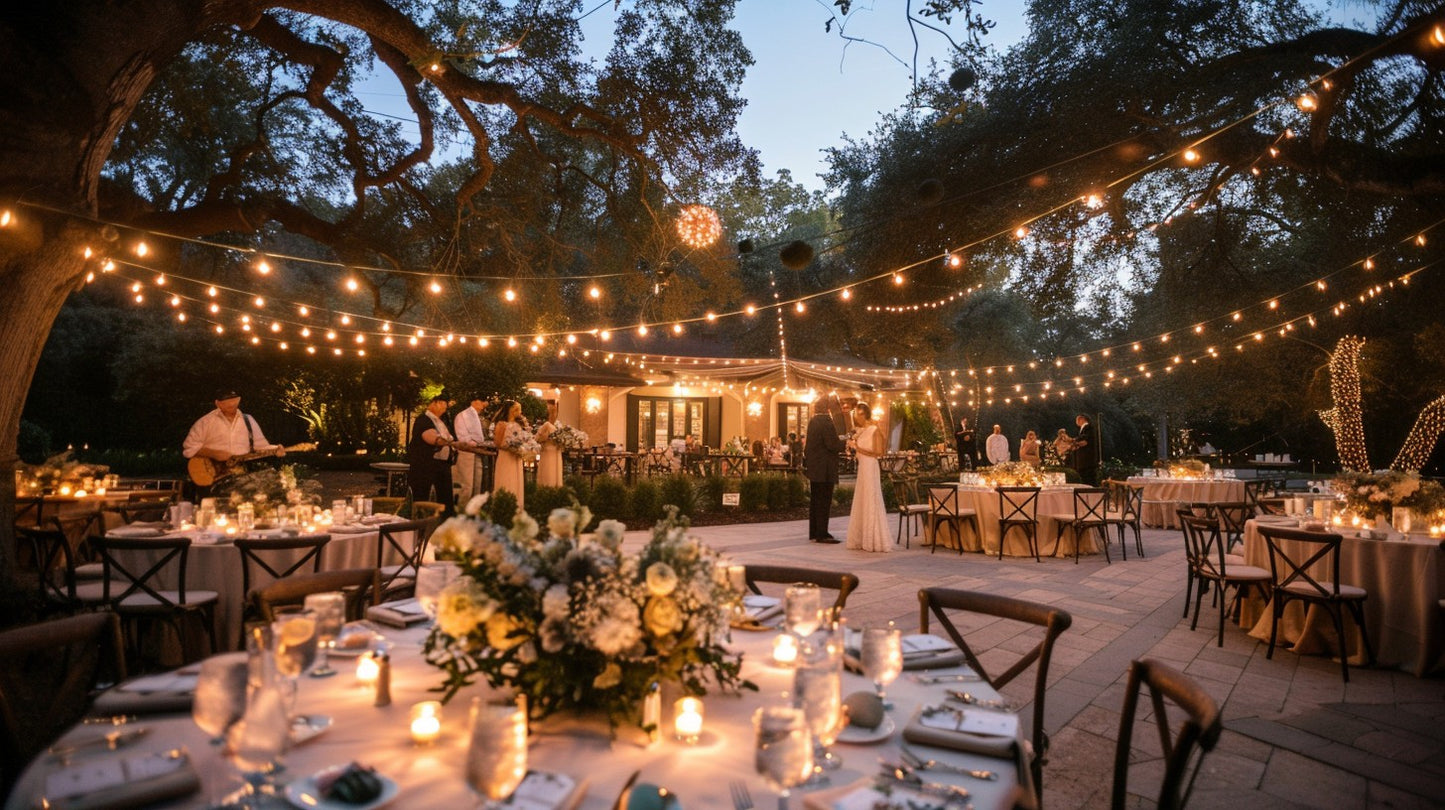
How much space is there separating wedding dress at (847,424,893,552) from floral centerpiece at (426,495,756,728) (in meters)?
7.07

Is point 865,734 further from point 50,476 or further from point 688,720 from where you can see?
point 50,476

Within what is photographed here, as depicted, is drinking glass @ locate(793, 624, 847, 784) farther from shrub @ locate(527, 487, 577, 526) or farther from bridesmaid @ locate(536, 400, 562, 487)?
bridesmaid @ locate(536, 400, 562, 487)

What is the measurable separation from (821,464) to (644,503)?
298 centimetres

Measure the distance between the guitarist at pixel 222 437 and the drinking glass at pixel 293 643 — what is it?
5629 mm

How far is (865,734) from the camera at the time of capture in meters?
1.54

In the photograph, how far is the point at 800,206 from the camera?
26578mm

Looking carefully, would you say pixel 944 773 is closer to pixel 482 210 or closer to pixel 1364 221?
pixel 482 210

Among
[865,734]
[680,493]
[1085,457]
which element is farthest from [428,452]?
[1085,457]

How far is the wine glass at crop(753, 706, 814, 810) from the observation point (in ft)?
3.72

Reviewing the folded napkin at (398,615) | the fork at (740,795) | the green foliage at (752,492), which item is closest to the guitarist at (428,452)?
the green foliage at (752,492)

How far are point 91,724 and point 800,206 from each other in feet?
87.2

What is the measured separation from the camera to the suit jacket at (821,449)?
8.95 meters

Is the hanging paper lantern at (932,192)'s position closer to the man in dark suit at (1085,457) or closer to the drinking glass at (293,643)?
the man in dark suit at (1085,457)

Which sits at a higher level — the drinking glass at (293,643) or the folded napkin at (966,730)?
the drinking glass at (293,643)
